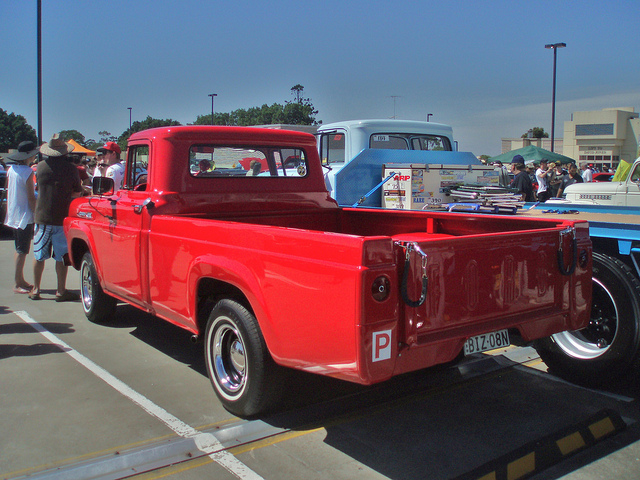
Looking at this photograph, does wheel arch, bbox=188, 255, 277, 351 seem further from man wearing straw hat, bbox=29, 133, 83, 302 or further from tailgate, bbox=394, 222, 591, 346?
man wearing straw hat, bbox=29, 133, 83, 302

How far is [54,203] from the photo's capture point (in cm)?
703

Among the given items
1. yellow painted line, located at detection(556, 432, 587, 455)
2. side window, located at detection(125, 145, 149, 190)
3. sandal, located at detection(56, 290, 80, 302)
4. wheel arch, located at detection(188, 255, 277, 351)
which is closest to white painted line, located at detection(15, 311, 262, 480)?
wheel arch, located at detection(188, 255, 277, 351)

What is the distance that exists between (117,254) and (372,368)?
3.15 meters

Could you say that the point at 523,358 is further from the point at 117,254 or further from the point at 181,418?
the point at 117,254

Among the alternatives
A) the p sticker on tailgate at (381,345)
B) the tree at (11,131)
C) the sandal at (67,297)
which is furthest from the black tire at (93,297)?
the tree at (11,131)

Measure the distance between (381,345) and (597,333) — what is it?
243cm

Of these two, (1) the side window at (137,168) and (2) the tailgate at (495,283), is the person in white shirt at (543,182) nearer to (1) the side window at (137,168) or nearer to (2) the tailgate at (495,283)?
(2) the tailgate at (495,283)

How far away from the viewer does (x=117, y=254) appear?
5.09 m

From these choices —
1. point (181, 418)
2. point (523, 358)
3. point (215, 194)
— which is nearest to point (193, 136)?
point (215, 194)

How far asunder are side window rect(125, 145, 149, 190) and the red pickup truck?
0.01 metres

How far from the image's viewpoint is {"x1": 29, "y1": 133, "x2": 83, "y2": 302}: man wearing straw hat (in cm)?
700

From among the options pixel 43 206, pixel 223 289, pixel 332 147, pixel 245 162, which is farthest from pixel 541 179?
pixel 223 289

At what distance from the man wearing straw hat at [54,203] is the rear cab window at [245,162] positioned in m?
2.98

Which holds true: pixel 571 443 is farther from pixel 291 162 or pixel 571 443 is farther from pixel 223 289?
pixel 291 162
